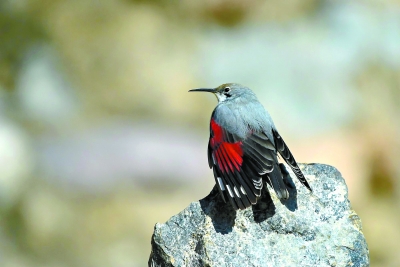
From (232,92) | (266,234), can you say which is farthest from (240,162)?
(232,92)

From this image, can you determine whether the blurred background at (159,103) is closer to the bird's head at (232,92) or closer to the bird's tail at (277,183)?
the bird's head at (232,92)

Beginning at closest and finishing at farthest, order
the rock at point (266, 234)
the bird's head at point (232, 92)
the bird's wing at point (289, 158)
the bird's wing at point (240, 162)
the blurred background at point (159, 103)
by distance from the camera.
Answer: the rock at point (266, 234) → the bird's wing at point (240, 162) → the bird's wing at point (289, 158) → the bird's head at point (232, 92) → the blurred background at point (159, 103)

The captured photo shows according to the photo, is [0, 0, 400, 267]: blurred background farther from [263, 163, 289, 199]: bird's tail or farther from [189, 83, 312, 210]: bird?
[263, 163, 289, 199]: bird's tail

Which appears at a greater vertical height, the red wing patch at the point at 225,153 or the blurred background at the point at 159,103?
the blurred background at the point at 159,103

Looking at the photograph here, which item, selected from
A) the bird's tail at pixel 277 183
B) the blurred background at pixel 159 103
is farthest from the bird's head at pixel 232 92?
the blurred background at pixel 159 103

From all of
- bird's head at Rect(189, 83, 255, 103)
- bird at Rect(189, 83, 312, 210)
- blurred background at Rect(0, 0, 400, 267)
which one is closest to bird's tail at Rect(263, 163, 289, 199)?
bird at Rect(189, 83, 312, 210)

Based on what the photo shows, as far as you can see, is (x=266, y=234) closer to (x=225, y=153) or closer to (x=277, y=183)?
(x=277, y=183)
